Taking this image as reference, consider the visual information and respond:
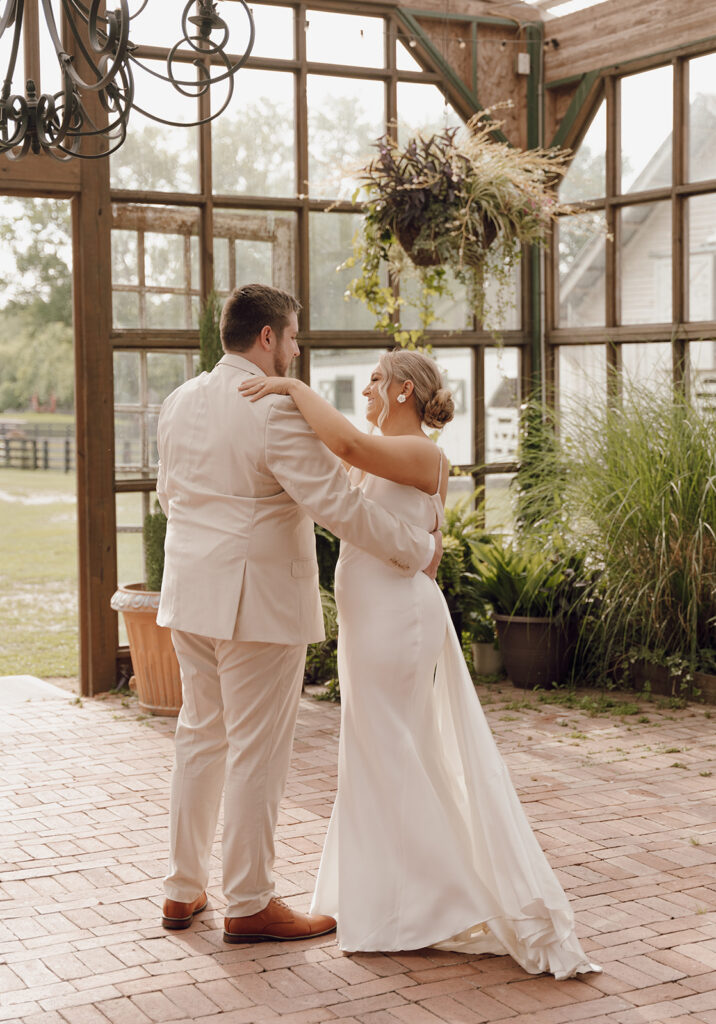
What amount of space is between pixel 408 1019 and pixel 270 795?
663 mm

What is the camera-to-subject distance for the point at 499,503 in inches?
284

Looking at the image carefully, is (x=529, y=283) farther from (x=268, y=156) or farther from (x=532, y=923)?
(x=532, y=923)

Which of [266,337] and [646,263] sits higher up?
[646,263]

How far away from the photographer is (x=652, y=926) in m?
3.35

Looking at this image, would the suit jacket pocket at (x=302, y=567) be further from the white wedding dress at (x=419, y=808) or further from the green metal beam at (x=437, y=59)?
the green metal beam at (x=437, y=59)

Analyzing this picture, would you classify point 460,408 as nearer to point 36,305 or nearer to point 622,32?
point 622,32

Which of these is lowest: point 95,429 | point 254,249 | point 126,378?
point 95,429

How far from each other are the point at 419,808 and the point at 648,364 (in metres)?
4.29

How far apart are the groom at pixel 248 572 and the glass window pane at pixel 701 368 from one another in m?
3.56

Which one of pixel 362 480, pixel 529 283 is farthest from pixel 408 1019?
pixel 529 283

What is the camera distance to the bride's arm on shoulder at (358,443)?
308 centimetres

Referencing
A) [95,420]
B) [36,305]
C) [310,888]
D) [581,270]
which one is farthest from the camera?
[36,305]

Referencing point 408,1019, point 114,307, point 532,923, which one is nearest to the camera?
point 408,1019

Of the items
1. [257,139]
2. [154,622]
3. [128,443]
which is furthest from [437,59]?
[154,622]
